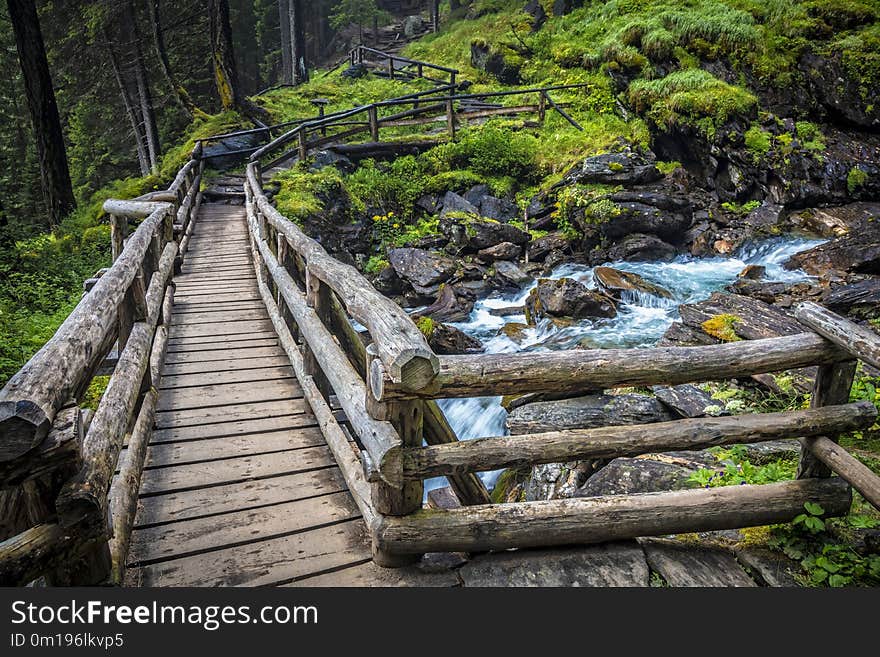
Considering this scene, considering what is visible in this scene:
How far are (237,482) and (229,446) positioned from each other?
56cm

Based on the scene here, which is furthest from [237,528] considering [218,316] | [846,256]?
[846,256]

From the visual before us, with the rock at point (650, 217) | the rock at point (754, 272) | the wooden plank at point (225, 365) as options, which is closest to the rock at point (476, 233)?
the rock at point (650, 217)

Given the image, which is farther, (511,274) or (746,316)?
(511,274)

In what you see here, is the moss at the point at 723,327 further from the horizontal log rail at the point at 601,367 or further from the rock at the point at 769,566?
the rock at the point at 769,566

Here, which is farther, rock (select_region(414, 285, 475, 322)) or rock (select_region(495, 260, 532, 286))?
rock (select_region(495, 260, 532, 286))

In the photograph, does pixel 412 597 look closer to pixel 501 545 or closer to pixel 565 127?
pixel 501 545

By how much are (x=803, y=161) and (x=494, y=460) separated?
14.4 m

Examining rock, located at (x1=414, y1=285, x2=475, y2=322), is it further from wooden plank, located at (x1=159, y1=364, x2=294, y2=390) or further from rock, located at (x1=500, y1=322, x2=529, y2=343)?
wooden plank, located at (x1=159, y1=364, x2=294, y2=390)

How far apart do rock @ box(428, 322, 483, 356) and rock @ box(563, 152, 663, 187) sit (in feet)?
23.3

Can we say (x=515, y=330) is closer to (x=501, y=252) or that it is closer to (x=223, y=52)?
(x=501, y=252)

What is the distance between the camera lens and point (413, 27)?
38375 mm

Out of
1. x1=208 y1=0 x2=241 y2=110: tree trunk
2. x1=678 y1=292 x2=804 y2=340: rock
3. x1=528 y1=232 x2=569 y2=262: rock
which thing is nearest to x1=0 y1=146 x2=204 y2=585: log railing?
x1=678 y1=292 x2=804 y2=340: rock

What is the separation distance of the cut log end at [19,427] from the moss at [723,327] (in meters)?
8.23

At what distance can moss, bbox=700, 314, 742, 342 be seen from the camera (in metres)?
8.09
